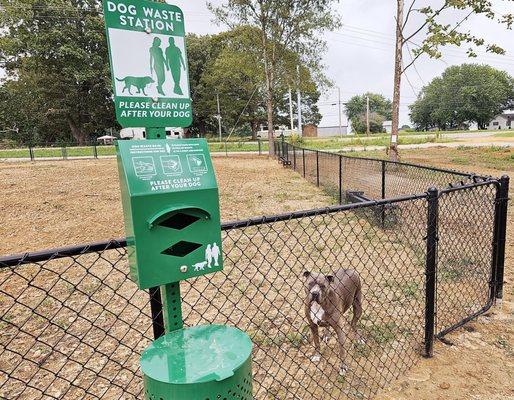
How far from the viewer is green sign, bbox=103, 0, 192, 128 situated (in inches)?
52.0

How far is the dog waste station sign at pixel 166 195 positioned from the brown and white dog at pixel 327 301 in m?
1.44

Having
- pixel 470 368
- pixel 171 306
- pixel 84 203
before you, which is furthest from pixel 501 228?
pixel 84 203

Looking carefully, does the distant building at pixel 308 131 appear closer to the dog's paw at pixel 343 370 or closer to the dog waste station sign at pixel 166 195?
the dog's paw at pixel 343 370

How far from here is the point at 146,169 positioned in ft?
4.18

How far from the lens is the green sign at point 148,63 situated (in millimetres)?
1320

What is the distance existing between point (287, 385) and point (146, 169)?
2.12m

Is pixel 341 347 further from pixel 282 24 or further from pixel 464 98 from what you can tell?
pixel 464 98

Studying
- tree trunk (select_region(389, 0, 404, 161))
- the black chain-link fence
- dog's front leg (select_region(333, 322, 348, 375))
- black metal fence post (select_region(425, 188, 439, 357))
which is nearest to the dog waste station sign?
the black chain-link fence

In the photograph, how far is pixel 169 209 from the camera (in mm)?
1294

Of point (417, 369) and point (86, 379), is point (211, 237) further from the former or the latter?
point (417, 369)

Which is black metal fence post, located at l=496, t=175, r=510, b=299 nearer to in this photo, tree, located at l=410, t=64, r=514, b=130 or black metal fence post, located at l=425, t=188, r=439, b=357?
black metal fence post, located at l=425, t=188, r=439, b=357

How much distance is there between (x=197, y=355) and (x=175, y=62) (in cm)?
106

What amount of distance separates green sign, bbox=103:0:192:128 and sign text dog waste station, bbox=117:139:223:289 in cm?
14

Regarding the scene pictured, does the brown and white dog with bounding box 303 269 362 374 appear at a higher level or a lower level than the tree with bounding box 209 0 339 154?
lower
